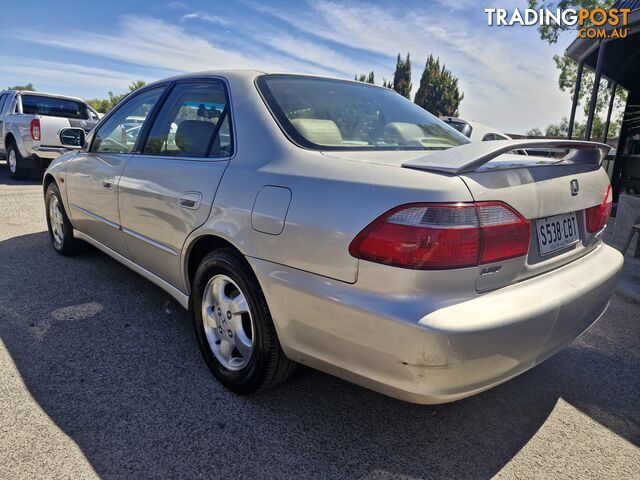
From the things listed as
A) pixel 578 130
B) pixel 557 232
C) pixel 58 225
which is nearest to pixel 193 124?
pixel 557 232

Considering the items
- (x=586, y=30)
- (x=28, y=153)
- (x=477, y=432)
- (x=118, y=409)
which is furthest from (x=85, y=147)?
(x=586, y=30)

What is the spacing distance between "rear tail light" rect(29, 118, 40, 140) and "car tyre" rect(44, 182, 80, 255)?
18.6 feet

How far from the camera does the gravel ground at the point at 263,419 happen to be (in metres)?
1.92

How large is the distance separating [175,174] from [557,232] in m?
1.96

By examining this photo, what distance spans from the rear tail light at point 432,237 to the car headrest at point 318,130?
686 millimetres

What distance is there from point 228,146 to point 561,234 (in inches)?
64.0

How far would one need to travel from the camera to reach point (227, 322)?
2.40m

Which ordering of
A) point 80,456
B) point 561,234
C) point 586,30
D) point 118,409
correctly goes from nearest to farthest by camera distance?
point 80,456 → point 561,234 → point 118,409 → point 586,30

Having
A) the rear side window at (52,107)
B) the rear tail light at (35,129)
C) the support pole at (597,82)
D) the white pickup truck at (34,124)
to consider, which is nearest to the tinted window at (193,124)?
the white pickup truck at (34,124)

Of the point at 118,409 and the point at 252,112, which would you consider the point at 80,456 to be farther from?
the point at 252,112

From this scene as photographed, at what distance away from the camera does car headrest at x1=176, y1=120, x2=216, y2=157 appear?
2582 millimetres

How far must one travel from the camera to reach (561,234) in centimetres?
208

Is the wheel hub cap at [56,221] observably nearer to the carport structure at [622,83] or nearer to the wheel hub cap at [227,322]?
the wheel hub cap at [227,322]

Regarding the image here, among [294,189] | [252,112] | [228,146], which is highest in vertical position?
[252,112]
